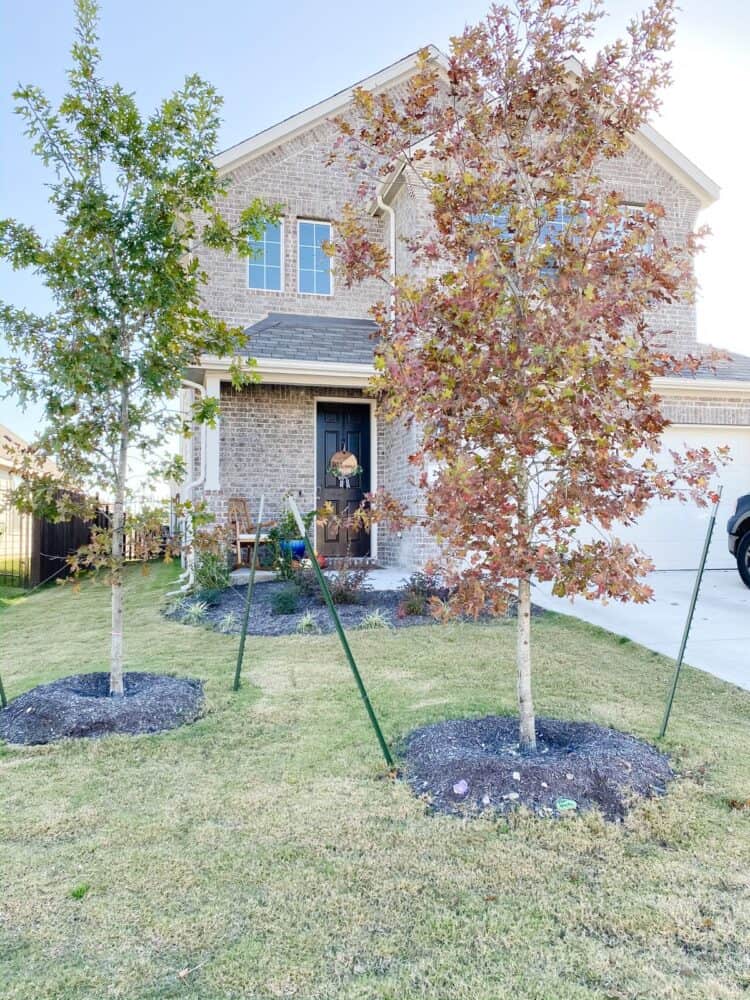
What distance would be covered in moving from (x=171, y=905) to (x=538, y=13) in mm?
4103

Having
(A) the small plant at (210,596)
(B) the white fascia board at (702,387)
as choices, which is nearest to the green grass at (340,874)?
(A) the small plant at (210,596)

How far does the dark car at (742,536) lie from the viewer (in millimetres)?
7730

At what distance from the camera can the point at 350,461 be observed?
10.6 metres

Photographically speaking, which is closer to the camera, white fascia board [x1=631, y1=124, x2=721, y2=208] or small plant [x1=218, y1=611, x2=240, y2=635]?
small plant [x1=218, y1=611, x2=240, y2=635]

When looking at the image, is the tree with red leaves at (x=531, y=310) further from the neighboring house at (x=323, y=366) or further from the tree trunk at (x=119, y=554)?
the neighboring house at (x=323, y=366)

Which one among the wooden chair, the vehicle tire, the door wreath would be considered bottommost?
the vehicle tire

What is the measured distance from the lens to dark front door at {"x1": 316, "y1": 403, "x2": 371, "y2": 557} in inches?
417

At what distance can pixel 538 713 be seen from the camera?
13.5ft

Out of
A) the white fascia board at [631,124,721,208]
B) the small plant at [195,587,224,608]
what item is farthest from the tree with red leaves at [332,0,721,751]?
the white fascia board at [631,124,721,208]

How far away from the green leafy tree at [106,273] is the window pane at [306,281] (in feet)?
22.7

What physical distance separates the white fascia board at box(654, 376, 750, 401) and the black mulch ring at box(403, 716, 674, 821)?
742 centimetres

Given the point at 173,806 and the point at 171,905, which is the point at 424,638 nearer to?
the point at 173,806

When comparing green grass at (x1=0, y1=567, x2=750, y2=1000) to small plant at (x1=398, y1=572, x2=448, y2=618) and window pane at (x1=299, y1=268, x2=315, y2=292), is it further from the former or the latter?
window pane at (x1=299, y1=268, x2=315, y2=292)

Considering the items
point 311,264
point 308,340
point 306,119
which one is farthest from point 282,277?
point 306,119
